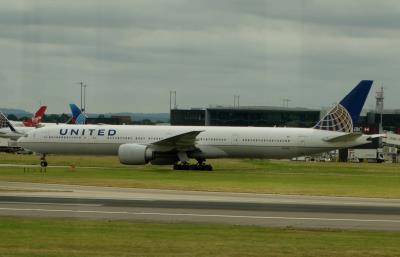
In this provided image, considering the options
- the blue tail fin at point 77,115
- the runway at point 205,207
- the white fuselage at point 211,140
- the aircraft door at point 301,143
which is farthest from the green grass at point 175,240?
the blue tail fin at point 77,115

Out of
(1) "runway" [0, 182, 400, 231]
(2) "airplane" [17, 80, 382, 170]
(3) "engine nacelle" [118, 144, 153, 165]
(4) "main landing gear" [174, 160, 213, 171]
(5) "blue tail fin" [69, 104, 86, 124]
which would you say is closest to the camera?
(1) "runway" [0, 182, 400, 231]

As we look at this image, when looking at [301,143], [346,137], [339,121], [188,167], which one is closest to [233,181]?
[188,167]

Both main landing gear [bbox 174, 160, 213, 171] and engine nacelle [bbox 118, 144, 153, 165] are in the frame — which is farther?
main landing gear [bbox 174, 160, 213, 171]

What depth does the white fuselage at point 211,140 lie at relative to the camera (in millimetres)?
60688

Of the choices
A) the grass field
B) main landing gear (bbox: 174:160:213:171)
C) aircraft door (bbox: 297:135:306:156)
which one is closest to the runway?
the grass field

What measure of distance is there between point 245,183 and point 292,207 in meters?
14.6

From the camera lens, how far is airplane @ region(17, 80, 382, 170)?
5997 centimetres

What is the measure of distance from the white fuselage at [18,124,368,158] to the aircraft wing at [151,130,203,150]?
1.84m

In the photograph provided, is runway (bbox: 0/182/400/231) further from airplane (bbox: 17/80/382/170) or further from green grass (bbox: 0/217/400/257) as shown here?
airplane (bbox: 17/80/382/170)

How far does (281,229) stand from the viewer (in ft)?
72.0

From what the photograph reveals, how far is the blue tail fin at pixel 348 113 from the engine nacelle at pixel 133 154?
14.3m

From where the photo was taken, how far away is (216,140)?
6138 cm

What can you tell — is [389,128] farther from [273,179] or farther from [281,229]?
[281,229]

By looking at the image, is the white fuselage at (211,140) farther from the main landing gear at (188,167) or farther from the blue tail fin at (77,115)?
the blue tail fin at (77,115)
